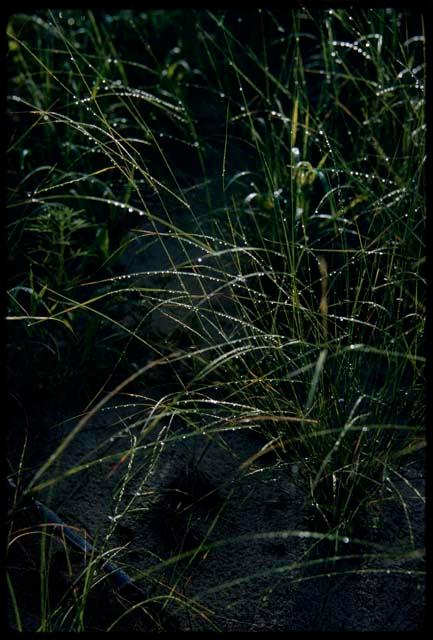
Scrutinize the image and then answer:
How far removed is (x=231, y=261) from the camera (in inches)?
97.4

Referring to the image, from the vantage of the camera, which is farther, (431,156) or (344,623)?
(431,156)

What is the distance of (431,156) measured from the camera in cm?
192

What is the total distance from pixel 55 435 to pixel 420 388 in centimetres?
92

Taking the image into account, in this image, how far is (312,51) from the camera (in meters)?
3.55

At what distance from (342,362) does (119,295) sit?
0.69 m

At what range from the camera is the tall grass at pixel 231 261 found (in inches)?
67.3

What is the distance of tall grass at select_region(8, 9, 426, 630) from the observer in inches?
67.3

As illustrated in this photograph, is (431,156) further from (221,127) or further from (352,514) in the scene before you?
(221,127)

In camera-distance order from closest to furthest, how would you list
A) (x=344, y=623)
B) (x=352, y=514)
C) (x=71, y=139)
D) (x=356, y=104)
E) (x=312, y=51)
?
(x=344, y=623), (x=352, y=514), (x=71, y=139), (x=356, y=104), (x=312, y=51)

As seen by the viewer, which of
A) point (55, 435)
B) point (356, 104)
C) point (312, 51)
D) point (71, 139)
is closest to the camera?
point (55, 435)

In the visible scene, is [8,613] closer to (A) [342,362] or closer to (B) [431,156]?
(A) [342,362]

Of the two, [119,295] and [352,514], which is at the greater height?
[119,295]

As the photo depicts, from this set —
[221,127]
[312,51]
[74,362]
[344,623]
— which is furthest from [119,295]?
[312,51]

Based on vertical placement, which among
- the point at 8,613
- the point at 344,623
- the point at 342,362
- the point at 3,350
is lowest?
the point at 344,623
